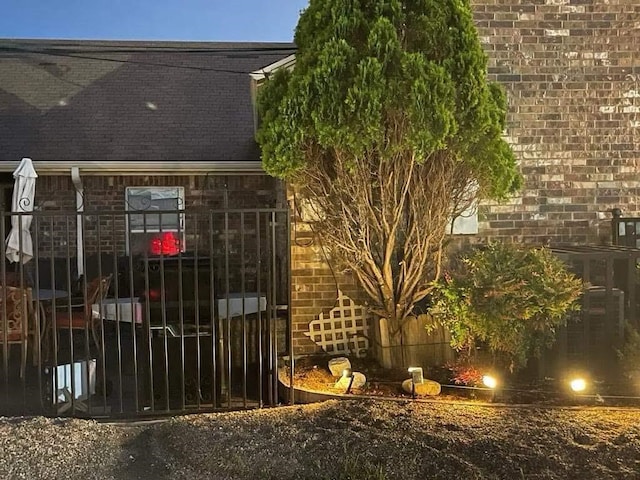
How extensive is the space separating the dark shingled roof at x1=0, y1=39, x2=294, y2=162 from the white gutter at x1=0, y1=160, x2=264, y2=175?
16cm

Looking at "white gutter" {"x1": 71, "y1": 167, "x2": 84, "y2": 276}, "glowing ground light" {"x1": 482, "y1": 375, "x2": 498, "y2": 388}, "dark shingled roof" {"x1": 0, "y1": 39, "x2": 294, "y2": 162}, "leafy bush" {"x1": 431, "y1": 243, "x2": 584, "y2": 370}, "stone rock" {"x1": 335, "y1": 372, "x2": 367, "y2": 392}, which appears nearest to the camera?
"leafy bush" {"x1": 431, "y1": 243, "x2": 584, "y2": 370}

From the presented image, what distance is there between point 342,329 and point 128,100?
7472 mm

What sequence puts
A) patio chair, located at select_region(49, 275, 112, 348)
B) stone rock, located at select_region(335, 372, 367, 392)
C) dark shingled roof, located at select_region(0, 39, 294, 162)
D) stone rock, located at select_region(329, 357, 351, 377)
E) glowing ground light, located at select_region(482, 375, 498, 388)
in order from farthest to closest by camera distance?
dark shingled roof, located at select_region(0, 39, 294, 162)
patio chair, located at select_region(49, 275, 112, 348)
stone rock, located at select_region(329, 357, 351, 377)
stone rock, located at select_region(335, 372, 367, 392)
glowing ground light, located at select_region(482, 375, 498, 388)

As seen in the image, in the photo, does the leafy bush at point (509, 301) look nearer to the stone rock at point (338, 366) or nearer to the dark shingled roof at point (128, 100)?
the stone rock at point (338, 366)

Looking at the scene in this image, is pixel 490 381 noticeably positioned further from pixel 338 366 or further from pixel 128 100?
pixel 128 100

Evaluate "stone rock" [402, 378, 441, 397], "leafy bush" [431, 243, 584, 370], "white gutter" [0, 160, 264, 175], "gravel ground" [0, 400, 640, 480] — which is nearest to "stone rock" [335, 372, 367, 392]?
"stone rock" [402, 378, 441, 397]

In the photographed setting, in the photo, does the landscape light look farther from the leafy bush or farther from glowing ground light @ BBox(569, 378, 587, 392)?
glowing ground light @ BBox(569, 378, 587, 392)

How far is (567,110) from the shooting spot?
7137mm

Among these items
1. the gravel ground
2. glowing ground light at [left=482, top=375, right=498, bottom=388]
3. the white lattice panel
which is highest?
the white lattice panel

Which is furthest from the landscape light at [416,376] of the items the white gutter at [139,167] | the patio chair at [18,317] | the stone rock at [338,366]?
the white gutter at [139,167]

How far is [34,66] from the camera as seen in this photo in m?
12.6

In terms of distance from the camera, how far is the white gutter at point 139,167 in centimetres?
1025

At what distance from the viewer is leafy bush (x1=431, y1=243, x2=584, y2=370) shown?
517 cm

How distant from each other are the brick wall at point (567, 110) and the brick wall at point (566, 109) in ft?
0.04
